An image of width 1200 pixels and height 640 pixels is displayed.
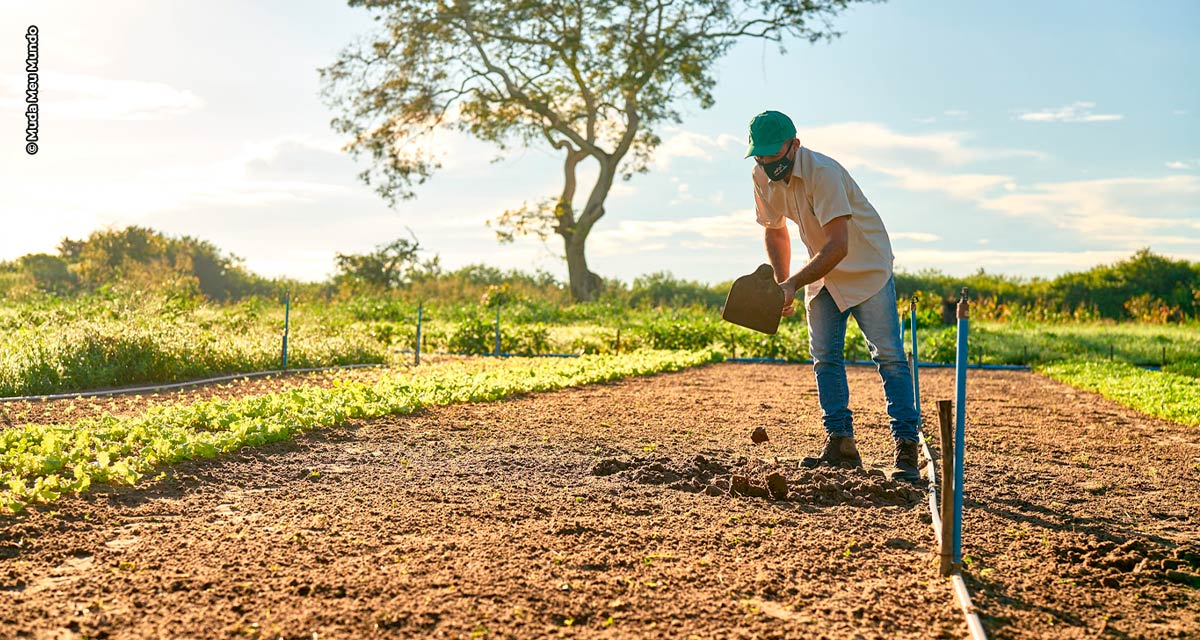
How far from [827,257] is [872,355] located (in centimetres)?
60

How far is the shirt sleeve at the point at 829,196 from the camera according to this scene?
439 cm

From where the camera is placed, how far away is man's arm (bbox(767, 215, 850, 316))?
14.4 feet

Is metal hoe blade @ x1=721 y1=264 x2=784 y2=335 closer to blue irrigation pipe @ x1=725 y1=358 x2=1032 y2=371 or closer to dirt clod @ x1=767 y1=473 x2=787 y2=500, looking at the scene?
dirt clod @ x1=767 y1=473 x2=787 y2=500

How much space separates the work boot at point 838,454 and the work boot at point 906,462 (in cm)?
27

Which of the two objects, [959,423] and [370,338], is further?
[370,338]

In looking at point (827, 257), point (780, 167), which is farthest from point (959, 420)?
point (780, 167)

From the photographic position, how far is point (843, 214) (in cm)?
438

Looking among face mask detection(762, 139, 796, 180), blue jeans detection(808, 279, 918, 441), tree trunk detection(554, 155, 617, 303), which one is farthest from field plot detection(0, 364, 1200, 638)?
tree trunk detection(554, 155, 617, 303)

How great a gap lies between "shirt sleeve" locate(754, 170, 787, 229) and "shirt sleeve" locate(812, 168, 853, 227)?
374mm

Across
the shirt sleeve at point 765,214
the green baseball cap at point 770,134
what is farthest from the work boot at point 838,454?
the green baseball cap at point 770,134

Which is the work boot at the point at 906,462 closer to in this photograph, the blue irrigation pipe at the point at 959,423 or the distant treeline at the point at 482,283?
the blue irrigation pipe at the point at 959,423

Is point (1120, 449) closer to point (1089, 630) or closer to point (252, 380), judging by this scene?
point (1089, 630)

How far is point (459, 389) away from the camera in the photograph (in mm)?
7805

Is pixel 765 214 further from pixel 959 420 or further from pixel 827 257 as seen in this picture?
pixel 959 420
